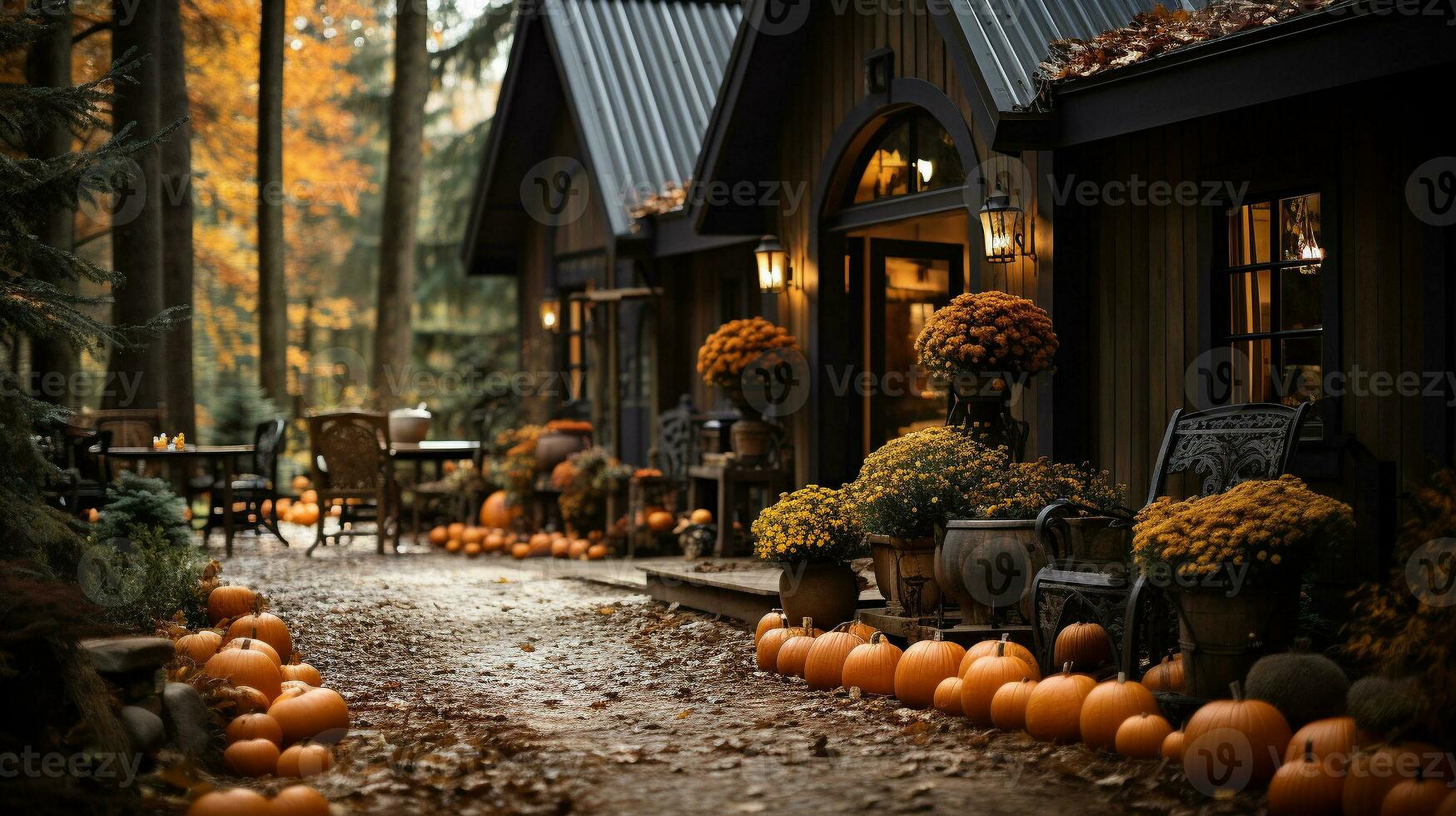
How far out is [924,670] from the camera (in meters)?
6.27

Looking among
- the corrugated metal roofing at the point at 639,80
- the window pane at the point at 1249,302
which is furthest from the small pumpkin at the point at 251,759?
the corrugated metal roofing at the point at 639,80

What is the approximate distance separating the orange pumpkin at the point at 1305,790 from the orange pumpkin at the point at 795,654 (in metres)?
2.87

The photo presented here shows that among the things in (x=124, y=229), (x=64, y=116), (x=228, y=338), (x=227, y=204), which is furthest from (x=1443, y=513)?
(x=228, y=338)

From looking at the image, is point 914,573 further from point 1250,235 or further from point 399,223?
point 399,223

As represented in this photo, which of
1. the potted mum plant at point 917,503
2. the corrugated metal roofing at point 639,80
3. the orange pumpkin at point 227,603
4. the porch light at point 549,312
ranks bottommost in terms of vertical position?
the orange pumpkin at point 227,603

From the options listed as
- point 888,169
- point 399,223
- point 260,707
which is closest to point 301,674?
point 260,707

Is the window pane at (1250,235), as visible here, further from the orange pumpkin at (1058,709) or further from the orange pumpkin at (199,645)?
the orange pumpkin at (199,645)

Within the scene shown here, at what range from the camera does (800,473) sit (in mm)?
11258

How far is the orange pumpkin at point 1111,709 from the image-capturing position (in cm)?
525

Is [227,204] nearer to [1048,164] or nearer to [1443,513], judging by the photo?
[1048,164]

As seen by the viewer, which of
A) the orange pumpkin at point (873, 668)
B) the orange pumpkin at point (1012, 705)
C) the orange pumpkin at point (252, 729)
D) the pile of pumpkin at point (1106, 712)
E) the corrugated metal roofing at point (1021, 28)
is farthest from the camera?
the corrugated metal roofing at point (1021, 28)

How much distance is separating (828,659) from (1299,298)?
3288 mm

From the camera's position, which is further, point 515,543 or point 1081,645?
point 515,543

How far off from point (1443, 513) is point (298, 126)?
78.4 feet
